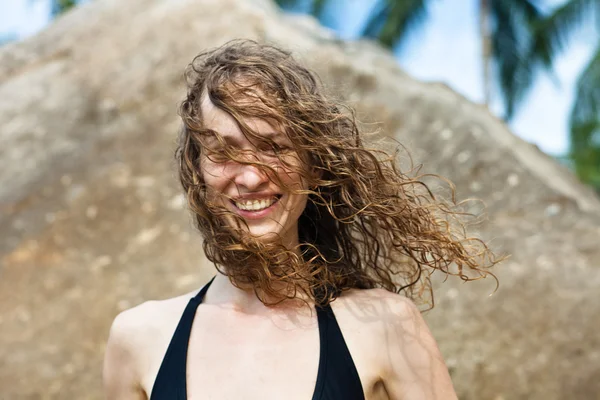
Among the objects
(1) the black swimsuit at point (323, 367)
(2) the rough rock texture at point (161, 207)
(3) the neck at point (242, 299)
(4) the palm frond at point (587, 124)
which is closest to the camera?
(1) the black swimsuit at point (323, 367)

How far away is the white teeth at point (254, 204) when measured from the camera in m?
1.61

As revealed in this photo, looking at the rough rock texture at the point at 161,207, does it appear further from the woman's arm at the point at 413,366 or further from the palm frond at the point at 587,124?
the palm frond at the point at 587,124

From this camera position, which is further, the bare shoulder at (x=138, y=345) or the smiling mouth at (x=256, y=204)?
the bare shoulder at (x=138, y=345)

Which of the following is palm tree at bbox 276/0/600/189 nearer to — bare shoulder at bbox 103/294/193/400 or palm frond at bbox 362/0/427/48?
palm frond at bbox 362/0/427/48

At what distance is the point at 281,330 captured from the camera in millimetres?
1686

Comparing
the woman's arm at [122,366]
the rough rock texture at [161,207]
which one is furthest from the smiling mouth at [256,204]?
the rough rock texture at [161,207]

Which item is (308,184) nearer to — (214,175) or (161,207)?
(214,175)

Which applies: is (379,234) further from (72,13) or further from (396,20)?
(396,20)

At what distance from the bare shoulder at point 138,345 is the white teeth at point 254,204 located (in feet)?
1.14

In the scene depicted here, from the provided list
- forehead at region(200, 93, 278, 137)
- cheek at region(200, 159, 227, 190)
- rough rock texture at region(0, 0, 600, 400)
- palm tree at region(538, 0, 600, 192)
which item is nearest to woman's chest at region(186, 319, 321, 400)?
cheek at region(200, 159, 227, 190)

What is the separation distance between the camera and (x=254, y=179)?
1.58m

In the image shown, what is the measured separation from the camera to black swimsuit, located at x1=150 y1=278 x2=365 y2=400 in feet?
5.13

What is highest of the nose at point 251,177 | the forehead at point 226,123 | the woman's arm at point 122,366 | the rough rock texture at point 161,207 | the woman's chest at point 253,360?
the forehead at point 226,123

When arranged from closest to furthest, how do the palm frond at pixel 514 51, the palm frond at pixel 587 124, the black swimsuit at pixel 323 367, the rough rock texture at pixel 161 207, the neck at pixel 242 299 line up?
1. the black swimsuit at pixel 323 367
2. the neck at pixel 242 299
3. the rough rock texture at pixel 161 207
4. the palm frond at pixel 587 124
5. the palm frond at pixel 514 51
